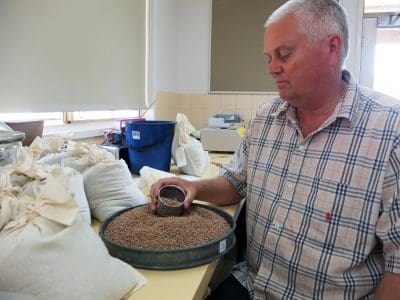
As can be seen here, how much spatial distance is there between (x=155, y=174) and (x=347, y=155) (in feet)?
2.46

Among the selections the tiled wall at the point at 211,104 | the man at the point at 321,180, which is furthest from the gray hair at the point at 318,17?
the tiled wall at the point at 211,104

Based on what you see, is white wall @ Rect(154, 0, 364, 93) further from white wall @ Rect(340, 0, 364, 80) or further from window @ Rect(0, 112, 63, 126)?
window @ Rect(0, 112, 63, 126)

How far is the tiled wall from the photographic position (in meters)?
3.52

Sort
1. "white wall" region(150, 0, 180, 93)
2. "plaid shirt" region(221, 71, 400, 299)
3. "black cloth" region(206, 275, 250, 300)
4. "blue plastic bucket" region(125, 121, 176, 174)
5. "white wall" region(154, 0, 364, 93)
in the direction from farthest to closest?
"white wall" region(154, 0, 364, 93), "white wall" region(150, 0, 180, 93), "blue plastic bucket" region(125, 121, 176, 174), "black cloth" region(206, 275, 250, 300), "plaid shirt" region(221, 71, 400, 299)

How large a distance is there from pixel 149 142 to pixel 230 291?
2.55 feet

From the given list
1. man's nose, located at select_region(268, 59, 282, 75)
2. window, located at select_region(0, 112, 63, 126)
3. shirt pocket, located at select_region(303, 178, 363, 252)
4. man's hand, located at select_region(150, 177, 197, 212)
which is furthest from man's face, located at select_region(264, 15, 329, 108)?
window, located at select_region(0, 112, 63, 126)

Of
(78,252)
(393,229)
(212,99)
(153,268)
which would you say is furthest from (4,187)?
(212,99)

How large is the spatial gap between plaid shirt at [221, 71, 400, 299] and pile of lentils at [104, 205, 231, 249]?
22 cm

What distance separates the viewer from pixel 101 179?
1127 mm

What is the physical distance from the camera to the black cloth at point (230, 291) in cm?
126

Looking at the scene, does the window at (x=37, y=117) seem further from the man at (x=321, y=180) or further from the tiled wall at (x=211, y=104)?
the tiled wall at (x=211, y=104)

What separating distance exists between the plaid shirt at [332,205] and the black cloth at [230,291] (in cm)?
3

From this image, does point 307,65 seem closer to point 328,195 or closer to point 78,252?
point 328,195

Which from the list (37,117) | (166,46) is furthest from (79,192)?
(166,46)
